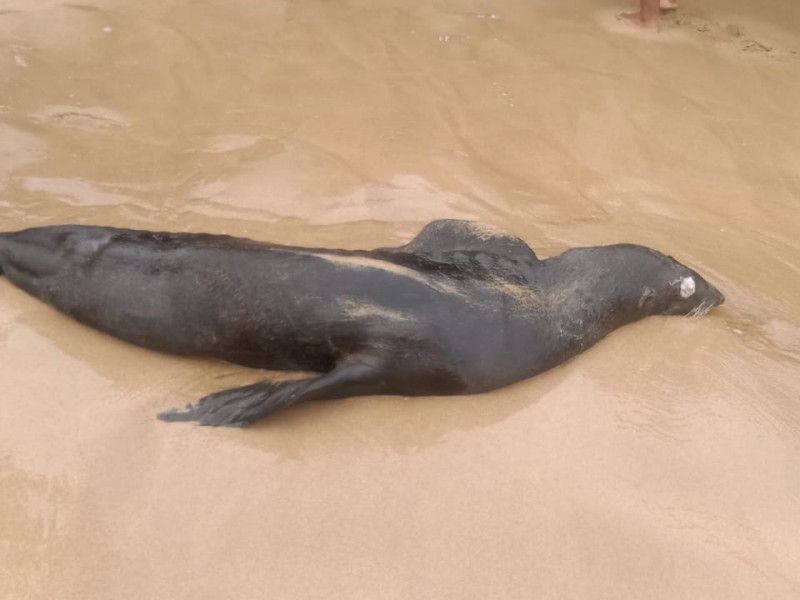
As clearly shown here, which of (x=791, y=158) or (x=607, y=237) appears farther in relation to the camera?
(x=791, y=158)

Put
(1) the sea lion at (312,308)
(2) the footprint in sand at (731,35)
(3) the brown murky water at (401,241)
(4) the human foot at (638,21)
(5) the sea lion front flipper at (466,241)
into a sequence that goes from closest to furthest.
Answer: (3) the brown murky water at (401,241) < (1) the sea lion at (312,308) < (5) the sea lion front flipper at (466,241) < (2) the footprint in sand at (731,35) < (4) the human foot at (638,21)

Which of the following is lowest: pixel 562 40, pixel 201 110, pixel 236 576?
pixel 236 576

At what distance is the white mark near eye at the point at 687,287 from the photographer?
3762mm

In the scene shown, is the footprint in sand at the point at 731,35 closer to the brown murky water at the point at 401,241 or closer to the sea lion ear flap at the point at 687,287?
the brown murky water at the point at 401,241

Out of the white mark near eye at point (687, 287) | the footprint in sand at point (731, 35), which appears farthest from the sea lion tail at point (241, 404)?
the footprint in sand at point (731, 35)

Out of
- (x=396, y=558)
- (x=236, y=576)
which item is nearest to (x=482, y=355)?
(x=396, y=558)

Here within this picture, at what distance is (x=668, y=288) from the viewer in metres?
3.75

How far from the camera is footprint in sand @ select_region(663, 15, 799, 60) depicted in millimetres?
6387

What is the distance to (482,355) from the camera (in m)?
3.07

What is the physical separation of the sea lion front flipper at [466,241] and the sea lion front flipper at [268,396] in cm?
79

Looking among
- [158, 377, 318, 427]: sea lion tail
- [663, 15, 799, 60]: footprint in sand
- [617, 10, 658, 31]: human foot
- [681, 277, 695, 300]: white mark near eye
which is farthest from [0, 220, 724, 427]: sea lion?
[663, 15, 799, 60]: footprint in sand

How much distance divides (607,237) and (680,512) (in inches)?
78.1

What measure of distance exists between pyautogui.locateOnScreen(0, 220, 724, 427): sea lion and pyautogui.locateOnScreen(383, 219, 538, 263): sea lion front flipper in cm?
6

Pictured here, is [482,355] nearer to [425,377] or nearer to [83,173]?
[425,377]
